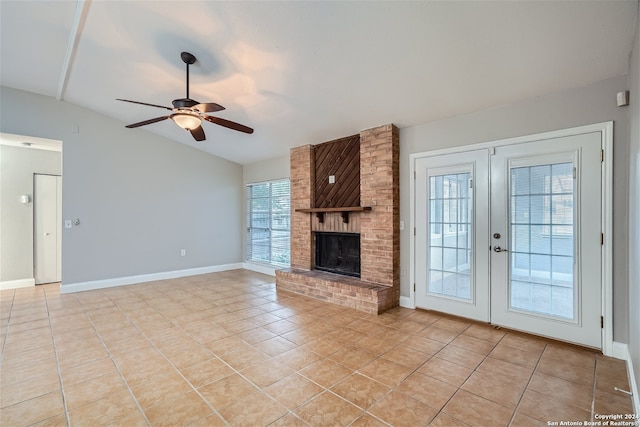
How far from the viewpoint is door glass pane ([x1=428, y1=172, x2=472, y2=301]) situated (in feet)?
11.7

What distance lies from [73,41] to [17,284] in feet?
15.5

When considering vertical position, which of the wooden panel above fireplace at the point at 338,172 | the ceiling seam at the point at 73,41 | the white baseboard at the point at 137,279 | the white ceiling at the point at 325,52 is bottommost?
the white baseboard at the point at 137,279

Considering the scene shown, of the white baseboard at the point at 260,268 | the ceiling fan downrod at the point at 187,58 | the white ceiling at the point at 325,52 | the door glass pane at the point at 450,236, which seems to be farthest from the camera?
the white baseboard at the point at 260,268

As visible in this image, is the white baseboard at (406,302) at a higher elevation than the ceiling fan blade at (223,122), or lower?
lower

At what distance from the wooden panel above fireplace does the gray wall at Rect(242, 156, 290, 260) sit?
1.06m

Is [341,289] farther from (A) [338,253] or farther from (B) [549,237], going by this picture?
(B) [549,237]

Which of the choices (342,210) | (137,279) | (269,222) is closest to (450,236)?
(342,210)

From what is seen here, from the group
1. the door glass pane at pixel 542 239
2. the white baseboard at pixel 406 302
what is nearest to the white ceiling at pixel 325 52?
the door glass pane at pixel 542 239

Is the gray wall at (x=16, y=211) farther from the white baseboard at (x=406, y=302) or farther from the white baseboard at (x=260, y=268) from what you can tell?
the white baseboard at (x=406, y=302)

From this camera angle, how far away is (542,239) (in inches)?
119

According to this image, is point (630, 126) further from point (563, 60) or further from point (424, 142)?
point (424, 142)

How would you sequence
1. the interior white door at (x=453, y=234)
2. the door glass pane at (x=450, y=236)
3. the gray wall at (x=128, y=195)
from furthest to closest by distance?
the gray wall at (x=128, y=195), the door glass pane at (x=450, y=236), the interior white door at (x=453, y=234)

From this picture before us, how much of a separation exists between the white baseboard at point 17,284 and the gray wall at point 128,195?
1276 mm

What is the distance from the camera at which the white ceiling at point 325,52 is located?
2.29m
